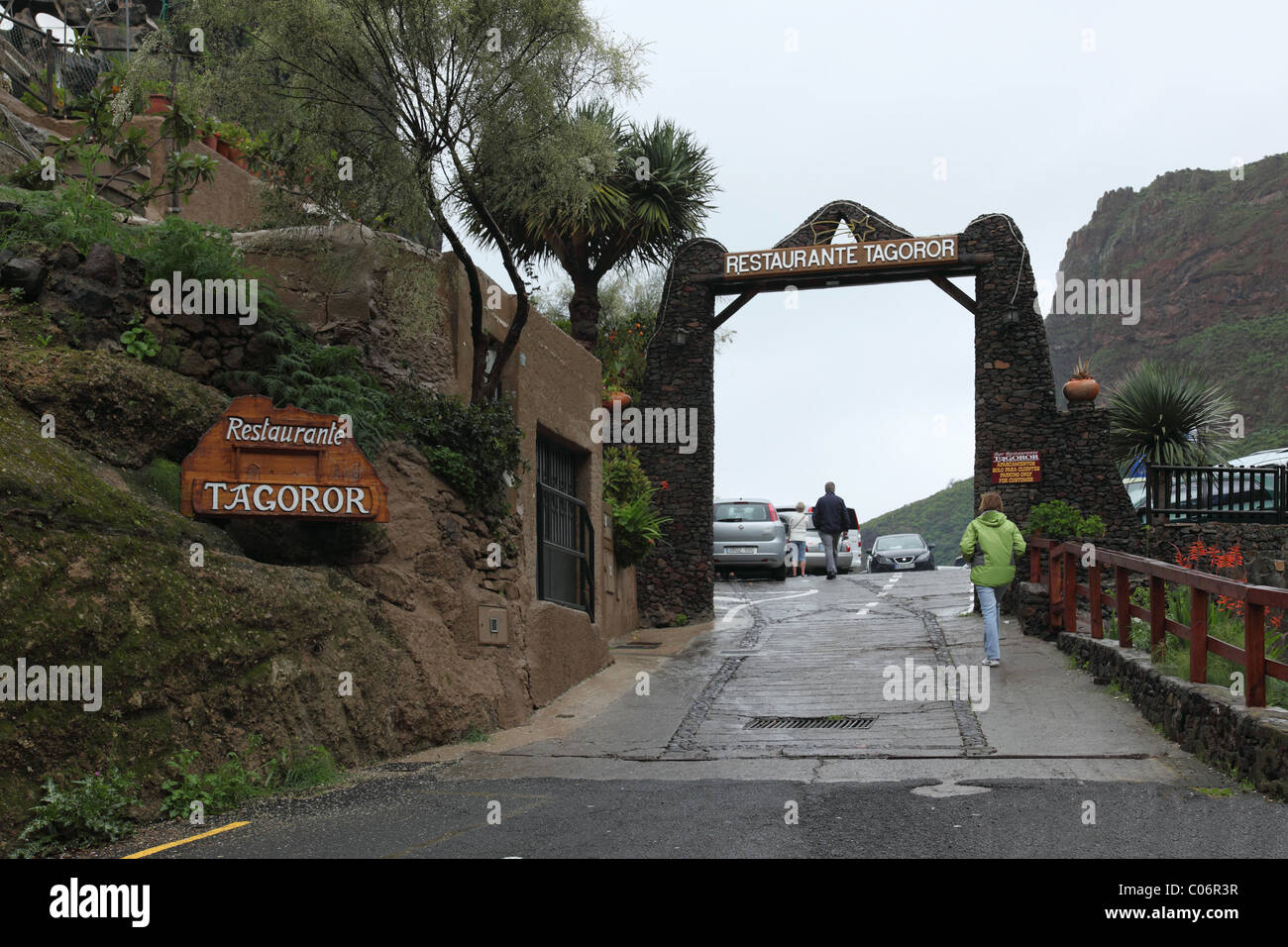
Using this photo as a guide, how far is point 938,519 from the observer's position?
297 feet

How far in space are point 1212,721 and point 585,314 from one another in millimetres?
16509

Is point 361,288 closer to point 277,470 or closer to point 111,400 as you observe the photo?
point 277,470

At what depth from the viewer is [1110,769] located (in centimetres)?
825

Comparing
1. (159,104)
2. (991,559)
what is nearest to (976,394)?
(991,559)

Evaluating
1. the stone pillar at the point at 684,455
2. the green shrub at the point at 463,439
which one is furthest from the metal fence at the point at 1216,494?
the green shrub at the point at 463,439

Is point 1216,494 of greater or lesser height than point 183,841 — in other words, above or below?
above

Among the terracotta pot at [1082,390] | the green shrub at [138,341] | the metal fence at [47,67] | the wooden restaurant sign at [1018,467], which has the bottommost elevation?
the wooden restaurant sign at [1018,467]

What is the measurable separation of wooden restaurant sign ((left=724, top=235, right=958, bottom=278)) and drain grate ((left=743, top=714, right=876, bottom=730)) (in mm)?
10894

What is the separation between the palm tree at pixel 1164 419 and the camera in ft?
72.2

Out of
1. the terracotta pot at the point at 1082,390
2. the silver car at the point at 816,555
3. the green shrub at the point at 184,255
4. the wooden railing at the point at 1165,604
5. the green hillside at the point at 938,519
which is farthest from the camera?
the green hillside at the point at 938,519

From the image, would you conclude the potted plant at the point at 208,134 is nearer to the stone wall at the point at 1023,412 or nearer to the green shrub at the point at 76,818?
the green shrub at the point at 76,818

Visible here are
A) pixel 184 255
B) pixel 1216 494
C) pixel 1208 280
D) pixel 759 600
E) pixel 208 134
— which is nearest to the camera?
pixel 184 255

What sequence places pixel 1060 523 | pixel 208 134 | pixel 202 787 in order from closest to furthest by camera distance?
pixel 202 787, pixel 208 134, pixel 1060 523
